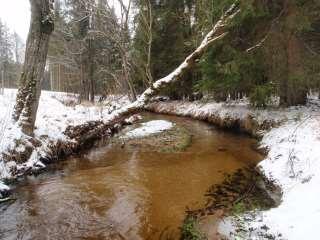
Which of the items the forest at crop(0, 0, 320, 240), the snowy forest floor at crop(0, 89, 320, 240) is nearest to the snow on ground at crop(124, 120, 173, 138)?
Result: the forest at crop(0, 0, 320, 240)

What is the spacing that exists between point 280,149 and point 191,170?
2072mm

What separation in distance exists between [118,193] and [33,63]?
4012mm

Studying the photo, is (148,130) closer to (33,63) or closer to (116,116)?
(116,116)

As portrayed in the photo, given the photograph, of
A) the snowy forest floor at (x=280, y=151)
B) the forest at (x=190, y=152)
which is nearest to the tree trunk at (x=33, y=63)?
the forest at (x=190, y=152)

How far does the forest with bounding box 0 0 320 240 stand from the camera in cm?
484

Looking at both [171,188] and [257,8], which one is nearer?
[171,188]

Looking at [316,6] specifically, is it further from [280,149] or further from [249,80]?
[280,149]

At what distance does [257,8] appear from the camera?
10.8 m

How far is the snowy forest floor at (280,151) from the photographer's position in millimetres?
4262

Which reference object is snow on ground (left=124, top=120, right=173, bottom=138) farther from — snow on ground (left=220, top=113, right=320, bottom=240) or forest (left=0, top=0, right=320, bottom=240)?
snow on ground (left=220, top=113, right=320, bottom=240)

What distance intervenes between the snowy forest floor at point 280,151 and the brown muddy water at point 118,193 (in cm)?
69

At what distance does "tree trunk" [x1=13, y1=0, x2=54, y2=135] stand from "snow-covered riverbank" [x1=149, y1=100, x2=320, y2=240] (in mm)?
5467

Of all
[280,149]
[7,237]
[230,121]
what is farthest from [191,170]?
[230,121]

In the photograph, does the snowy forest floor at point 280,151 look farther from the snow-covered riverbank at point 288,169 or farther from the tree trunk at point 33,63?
→ the tree trunk at point 33,63
